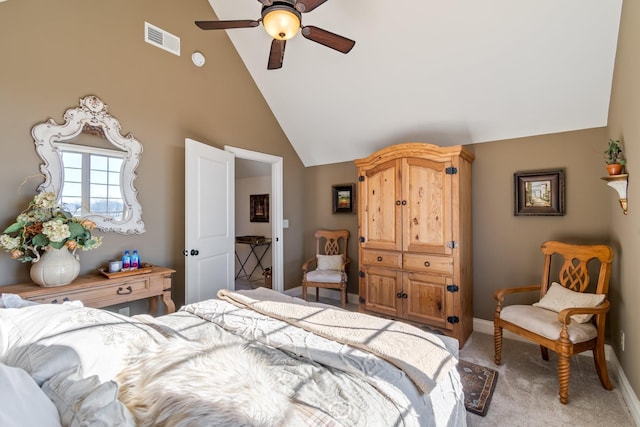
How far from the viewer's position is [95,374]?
1029 mm

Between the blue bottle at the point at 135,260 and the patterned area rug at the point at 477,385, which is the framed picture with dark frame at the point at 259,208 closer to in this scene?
the blue bottle at the point at 135,260

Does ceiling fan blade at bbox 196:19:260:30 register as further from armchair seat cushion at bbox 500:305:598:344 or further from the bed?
armchair seat cushion at bbox 500:305:598:344

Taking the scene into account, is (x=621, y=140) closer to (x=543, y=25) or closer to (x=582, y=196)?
(x=582, y=196)

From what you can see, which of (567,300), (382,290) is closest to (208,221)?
(382,290)

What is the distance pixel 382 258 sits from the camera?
337 centimetres

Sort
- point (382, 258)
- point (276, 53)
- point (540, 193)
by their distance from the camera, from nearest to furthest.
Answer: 1. point (276, 53)
2. point (540, 193)
3. point (382, 258)

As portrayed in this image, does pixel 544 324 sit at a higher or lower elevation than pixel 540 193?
lower

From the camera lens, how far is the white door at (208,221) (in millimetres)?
3002

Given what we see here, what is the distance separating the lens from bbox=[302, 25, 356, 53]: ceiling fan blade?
205 cm

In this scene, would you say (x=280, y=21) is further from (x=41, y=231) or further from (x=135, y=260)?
(x=135, y=260)

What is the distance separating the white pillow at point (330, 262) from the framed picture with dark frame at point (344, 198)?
69cm

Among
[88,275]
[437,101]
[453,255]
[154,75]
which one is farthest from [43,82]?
[453,255]

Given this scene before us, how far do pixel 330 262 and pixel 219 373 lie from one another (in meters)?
3.21

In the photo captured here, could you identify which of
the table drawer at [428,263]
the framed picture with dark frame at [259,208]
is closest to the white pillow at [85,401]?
the table drawer at [428,263]
